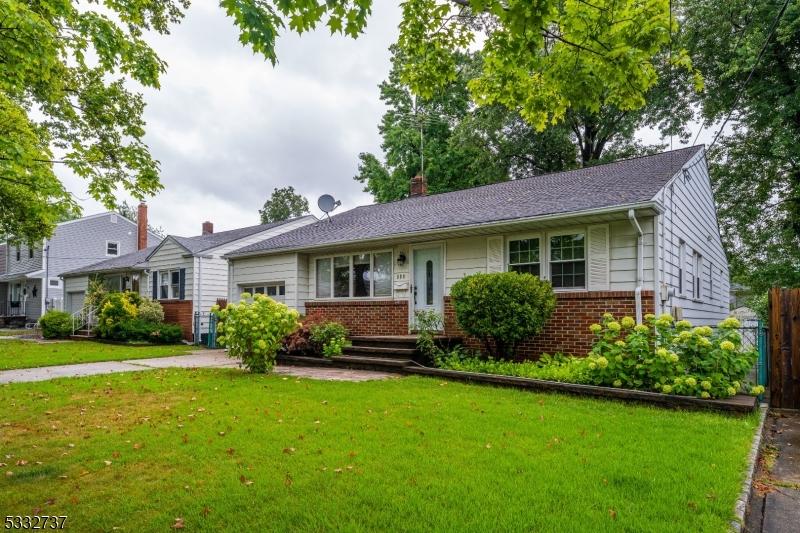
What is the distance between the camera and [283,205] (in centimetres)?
5188

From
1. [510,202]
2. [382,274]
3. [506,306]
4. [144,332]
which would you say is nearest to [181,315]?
[144,332]

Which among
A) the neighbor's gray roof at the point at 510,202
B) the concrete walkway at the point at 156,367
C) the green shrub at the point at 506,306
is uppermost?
the neighbor's gray roof at the point at 510,202

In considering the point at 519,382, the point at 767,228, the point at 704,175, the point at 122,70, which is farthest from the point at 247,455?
the point at 767,228

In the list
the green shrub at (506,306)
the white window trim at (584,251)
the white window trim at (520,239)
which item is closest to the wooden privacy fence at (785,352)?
the white window trim at (584,251)

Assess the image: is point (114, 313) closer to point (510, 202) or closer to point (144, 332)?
point (144, 332)

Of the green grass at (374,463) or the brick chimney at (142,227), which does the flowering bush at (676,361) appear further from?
the brick chimney at (142,227)

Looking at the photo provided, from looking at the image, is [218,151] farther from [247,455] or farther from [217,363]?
[247,455]

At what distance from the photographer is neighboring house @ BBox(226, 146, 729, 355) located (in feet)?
28.5

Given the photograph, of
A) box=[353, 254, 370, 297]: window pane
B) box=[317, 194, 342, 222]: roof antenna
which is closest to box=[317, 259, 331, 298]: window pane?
box=[353, 254, 370, 297]: window pane

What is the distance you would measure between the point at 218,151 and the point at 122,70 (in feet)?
49.1

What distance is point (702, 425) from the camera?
5180 mm

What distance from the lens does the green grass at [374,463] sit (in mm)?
2971

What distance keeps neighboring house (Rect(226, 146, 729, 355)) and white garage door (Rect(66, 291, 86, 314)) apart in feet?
47.3

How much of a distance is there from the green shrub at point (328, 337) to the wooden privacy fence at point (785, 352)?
25.9ft
